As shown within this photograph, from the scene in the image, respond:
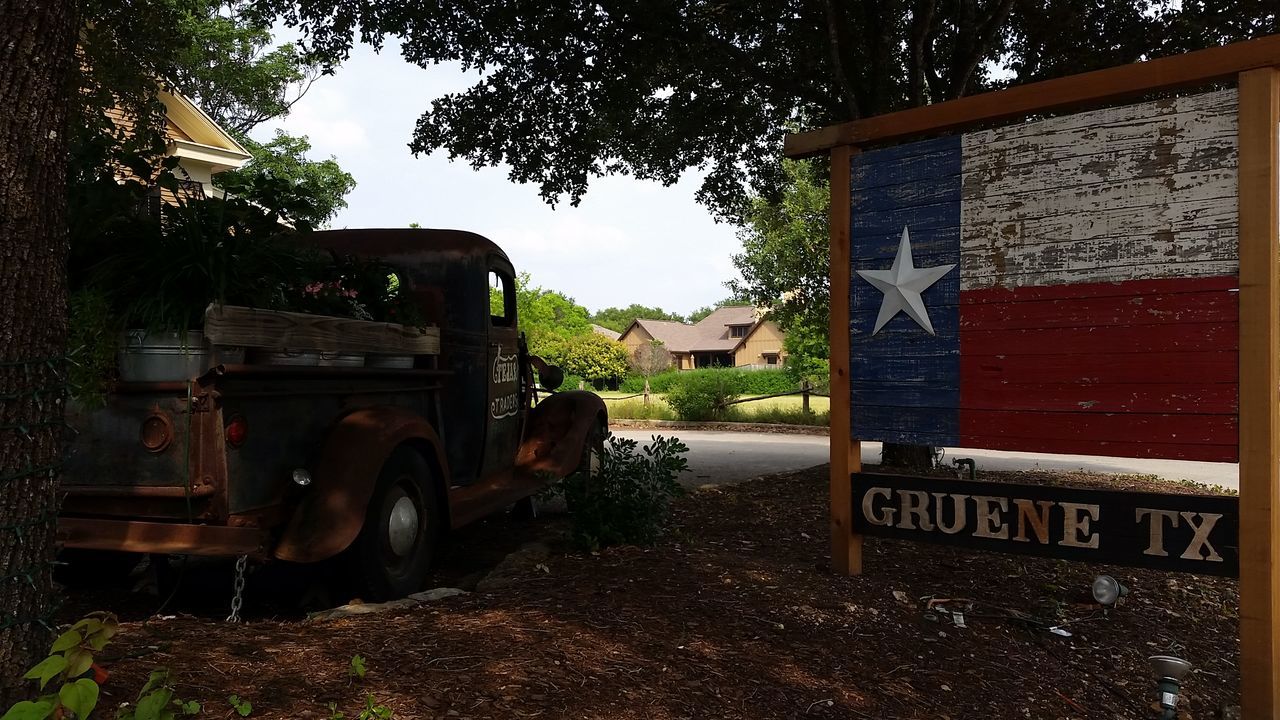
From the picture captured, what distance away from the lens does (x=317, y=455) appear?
406 cm

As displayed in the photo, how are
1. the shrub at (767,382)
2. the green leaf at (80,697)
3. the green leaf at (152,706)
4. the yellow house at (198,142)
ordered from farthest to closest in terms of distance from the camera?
the shrub at (767,382) → the yellow house at (198,142) → the green leaf at (152,706) → the green leaf at (80,697)

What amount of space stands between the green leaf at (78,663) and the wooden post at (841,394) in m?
3.61

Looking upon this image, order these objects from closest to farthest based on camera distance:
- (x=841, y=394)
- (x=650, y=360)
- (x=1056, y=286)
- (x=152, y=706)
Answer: (x=152, y=706) → (x=1056, y=286) → (x=841, y=394) → (x=650, y=360)

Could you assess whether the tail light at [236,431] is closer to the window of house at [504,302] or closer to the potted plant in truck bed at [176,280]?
the potted plant in truck bed at [176,280]

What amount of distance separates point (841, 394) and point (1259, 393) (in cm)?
188

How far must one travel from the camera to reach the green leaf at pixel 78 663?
1.87 metres

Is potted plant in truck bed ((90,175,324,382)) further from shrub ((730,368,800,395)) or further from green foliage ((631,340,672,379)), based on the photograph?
green foliage ((631,340,672,379))

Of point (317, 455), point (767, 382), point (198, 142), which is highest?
point (198, 142)

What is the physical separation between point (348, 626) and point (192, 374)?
122 cm

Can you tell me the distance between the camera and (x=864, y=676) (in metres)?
3.32

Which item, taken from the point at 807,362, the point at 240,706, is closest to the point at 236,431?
the point at 240,706

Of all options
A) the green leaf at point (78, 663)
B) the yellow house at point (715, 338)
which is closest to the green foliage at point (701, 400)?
the green leaf at point (78, 663)

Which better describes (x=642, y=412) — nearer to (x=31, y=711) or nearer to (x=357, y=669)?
(x=357, y=669)

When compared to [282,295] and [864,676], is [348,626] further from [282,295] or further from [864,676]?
[864,676]
